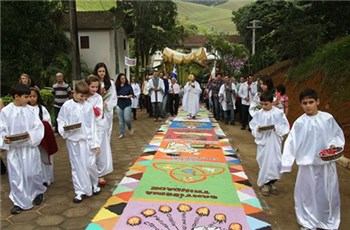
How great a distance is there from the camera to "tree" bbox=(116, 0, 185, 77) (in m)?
25.0

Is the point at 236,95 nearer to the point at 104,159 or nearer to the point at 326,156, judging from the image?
the point at 104,159

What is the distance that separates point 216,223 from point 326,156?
1.39 metres

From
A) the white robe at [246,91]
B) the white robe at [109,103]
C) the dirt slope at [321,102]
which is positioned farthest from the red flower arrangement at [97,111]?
the white robe at [246,91]

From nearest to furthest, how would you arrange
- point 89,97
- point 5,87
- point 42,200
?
point 42,200, point 89,97, point 5,87

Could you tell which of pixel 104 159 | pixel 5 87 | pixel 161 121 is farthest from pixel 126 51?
pixel 104 159

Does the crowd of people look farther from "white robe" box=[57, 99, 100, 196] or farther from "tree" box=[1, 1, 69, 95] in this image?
"tree" box=[1, 1, 69, 95]

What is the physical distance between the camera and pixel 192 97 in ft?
44.1

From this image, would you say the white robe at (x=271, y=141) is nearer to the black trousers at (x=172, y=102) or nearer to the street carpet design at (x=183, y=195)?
the street carpet design at (x=183, y=195)

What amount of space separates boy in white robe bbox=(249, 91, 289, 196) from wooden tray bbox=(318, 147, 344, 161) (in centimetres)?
142

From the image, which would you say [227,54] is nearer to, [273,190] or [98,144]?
[273,190]

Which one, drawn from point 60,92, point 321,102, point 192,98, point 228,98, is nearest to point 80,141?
point 60,92

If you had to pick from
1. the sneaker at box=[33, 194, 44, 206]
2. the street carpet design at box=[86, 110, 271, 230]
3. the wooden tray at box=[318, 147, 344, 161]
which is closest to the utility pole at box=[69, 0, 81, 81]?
the street carpet design at box=[86, 110, 271, 230]

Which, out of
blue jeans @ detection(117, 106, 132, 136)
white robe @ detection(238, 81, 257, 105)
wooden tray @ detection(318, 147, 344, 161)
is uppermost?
white robe @ detection(238, 81, 257, 105)

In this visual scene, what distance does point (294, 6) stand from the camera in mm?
12594
